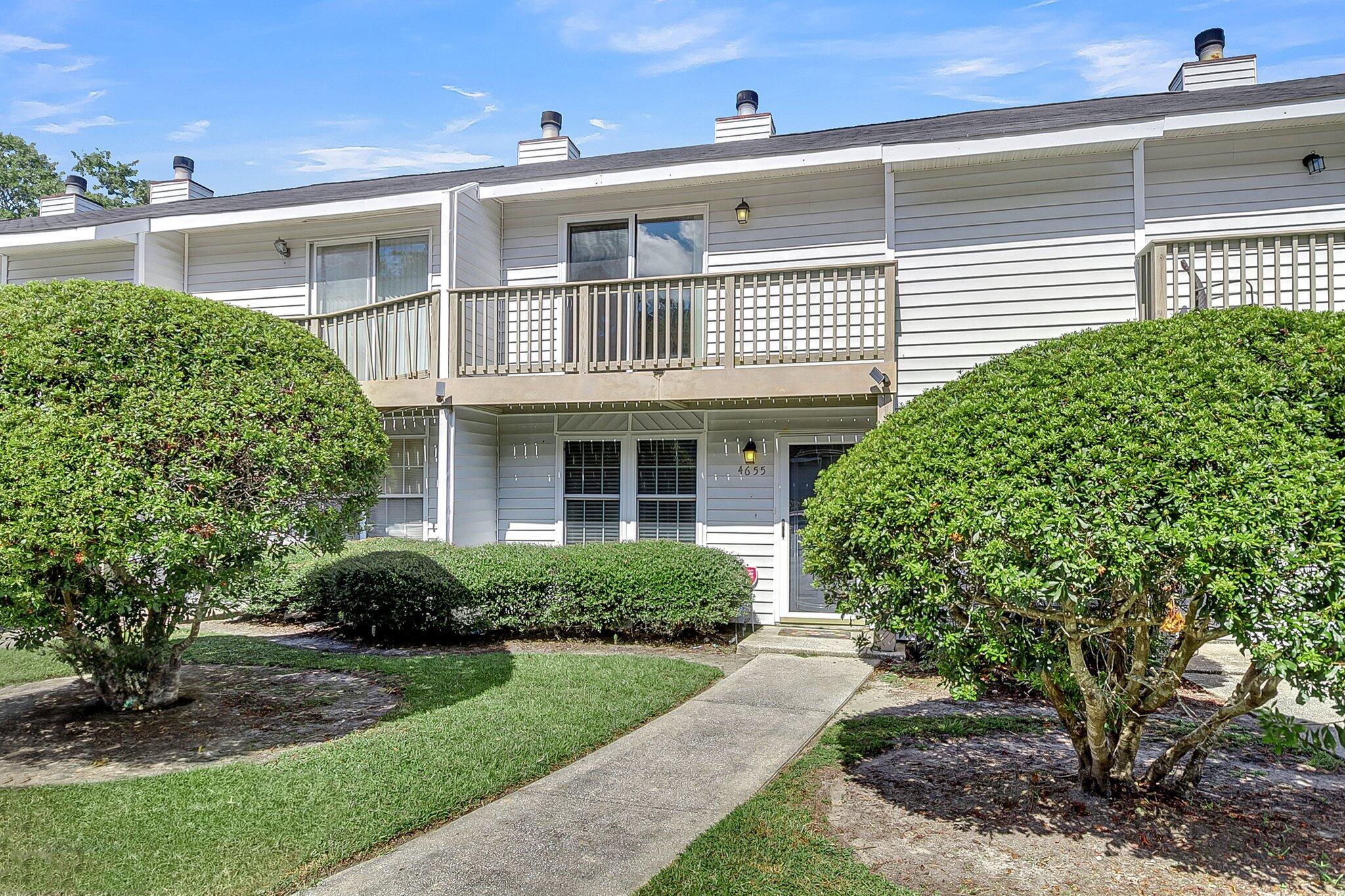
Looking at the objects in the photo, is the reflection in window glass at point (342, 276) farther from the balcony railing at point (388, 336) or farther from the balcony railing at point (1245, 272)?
the balcony railing at point (1245, 272)

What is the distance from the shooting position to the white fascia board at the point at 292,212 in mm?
9352

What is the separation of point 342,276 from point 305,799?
28.2 ft

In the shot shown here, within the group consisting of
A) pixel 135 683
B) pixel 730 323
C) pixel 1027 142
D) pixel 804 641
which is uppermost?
pixel 1027 142

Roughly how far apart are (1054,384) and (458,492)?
7.24 m

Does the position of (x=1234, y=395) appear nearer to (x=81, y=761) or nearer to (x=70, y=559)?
(x=70, y=559)

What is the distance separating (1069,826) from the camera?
344 centimetres

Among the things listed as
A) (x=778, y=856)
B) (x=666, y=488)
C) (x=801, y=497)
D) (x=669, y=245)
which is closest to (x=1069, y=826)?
(x=778, y=856)

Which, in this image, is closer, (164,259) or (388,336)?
(388,336)

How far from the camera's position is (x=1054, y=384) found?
3.21 m

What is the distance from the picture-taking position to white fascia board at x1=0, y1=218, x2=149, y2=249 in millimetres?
10562

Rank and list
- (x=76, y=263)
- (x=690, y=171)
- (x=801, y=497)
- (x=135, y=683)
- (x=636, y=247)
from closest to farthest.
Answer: (x=135, y=683) < (x=690, y=171) < (x=801, y=497) < (x=636, y=247) < (x=76, y=263)

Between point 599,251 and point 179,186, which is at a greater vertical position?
point 179,186

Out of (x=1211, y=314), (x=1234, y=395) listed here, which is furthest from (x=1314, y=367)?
(x=1211, y=314)

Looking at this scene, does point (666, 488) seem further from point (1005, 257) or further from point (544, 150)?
point (544, 150)
